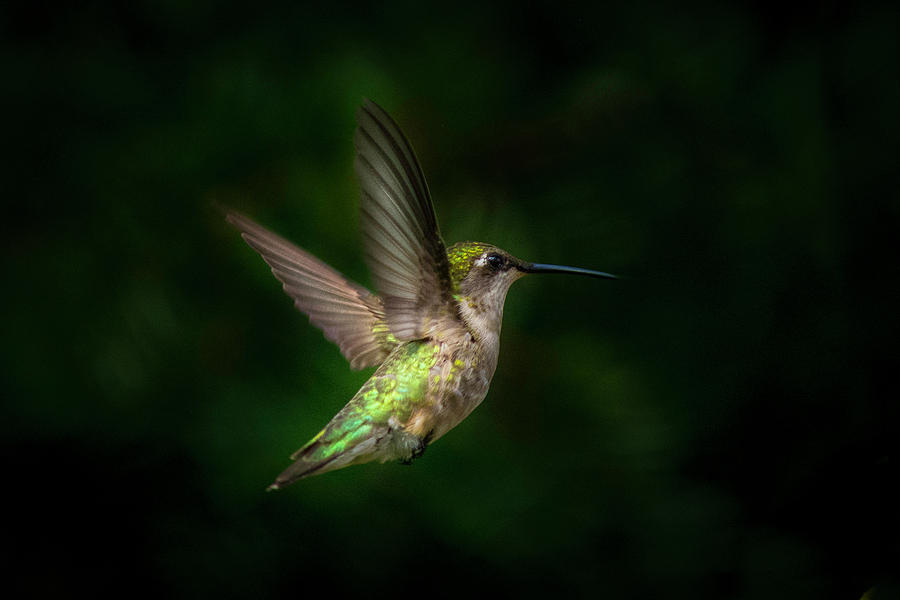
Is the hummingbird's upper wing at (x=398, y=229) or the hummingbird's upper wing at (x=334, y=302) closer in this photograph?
the hummingbird's upper wing at (x=398, y=229)

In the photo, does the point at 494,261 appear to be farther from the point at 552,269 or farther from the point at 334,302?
the point at 334,302

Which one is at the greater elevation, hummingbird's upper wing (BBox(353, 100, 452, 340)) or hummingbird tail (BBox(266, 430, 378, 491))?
hummingbird's upper wing (BBox(353, 100, 452, 340))

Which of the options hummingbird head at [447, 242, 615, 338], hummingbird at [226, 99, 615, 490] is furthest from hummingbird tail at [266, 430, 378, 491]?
hummingbird head at [447, 242, 615, 338]

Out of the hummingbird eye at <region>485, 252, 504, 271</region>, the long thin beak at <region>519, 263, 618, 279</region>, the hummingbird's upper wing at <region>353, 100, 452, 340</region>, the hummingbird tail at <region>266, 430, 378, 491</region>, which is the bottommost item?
the hummingbird tail at <region>266, 430, 378, 491</region>

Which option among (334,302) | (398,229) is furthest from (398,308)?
(334,302)

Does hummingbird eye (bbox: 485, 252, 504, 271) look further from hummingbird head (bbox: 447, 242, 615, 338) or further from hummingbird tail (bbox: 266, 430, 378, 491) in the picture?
hummingbird tail (bbox: 266, 430, 378, 491)

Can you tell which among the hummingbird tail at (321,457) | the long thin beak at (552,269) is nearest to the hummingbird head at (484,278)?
the long thin beak at (552,269)

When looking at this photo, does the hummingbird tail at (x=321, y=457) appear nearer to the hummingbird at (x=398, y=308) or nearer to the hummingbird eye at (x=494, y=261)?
the hummingbird at (x=398, y=308)
